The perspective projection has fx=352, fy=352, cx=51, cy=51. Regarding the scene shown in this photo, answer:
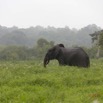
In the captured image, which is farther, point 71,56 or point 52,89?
point 71,56

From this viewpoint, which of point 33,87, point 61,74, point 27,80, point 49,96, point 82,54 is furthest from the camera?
point 82,54

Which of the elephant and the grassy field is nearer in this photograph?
the grassy field

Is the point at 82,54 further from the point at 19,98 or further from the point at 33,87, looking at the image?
the point at 19,98

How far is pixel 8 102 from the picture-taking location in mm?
11867

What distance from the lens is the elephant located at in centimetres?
2342

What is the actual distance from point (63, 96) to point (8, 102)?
2165 millimetres

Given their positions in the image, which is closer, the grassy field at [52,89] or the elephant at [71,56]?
the grassy field at [52,89]

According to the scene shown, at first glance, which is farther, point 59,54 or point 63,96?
point 59,54

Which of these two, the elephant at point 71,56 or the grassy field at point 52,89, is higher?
the elephant at point 71,56

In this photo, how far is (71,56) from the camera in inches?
940

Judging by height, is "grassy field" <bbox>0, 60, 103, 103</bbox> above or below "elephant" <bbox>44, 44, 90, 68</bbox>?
below

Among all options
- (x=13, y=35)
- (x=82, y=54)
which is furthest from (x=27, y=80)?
(x=13, y=35)

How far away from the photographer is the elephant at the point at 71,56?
23.4m

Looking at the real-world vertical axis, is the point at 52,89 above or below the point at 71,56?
below
